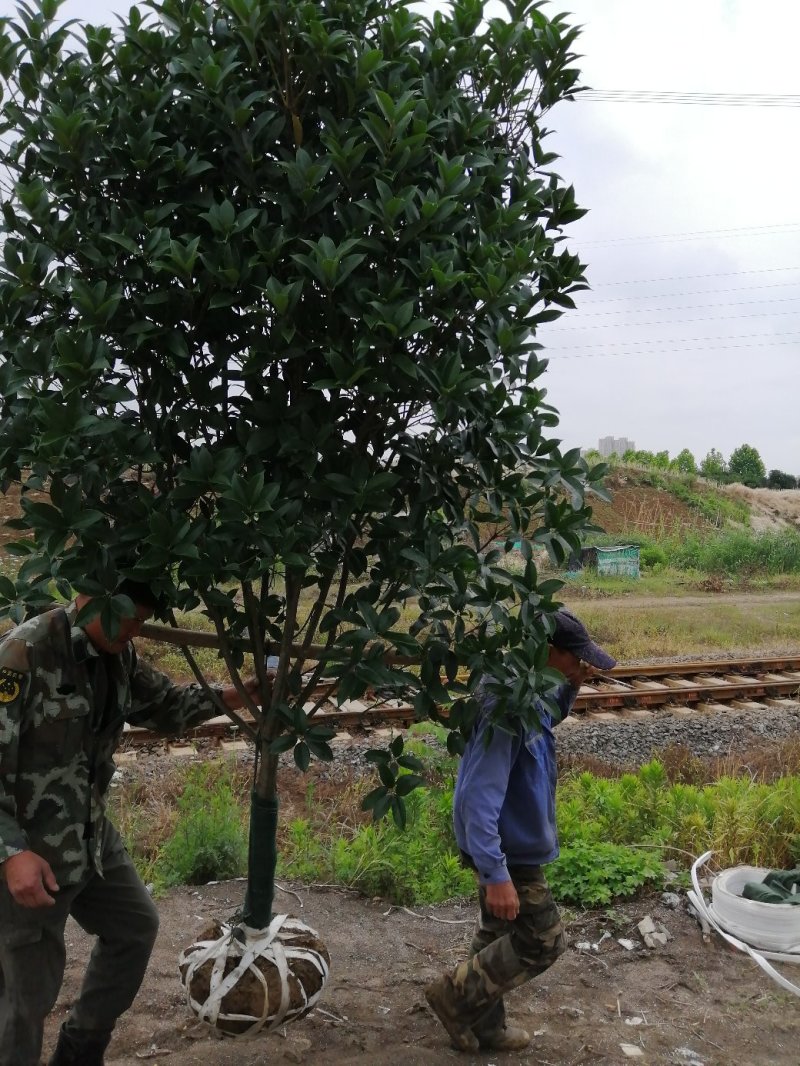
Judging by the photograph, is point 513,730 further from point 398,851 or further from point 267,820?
point 398,851

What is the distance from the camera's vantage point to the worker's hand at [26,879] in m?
3.12

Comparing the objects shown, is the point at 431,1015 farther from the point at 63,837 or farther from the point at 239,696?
the point at 63,837

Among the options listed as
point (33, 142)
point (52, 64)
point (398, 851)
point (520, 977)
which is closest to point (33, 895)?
point (520, 977)

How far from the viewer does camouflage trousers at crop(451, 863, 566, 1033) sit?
12.8ft

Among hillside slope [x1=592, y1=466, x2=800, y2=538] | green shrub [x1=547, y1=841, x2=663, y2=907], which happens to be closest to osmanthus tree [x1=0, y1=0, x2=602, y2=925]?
green shrub [x1=547, y1=841, x2=663, y2=907]

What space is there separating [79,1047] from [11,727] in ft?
4.39

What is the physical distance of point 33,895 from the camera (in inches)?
123

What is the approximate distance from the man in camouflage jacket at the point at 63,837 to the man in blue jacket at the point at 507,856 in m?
0.98

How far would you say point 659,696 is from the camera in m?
11.0

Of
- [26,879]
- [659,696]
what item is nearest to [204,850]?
[26,879]

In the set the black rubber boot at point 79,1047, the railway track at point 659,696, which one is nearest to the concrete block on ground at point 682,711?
the railway track at point 659,696

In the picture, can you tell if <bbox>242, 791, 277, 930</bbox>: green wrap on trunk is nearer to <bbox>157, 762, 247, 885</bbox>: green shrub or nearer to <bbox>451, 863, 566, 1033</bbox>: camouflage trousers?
<bbox>451, 863, 566, 1033</bbox>: camouflage trousers

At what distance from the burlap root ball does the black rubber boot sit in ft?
1.32

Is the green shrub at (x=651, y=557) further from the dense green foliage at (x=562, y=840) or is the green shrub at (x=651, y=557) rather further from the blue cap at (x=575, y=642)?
the blue cap at (x=575, y=642)
